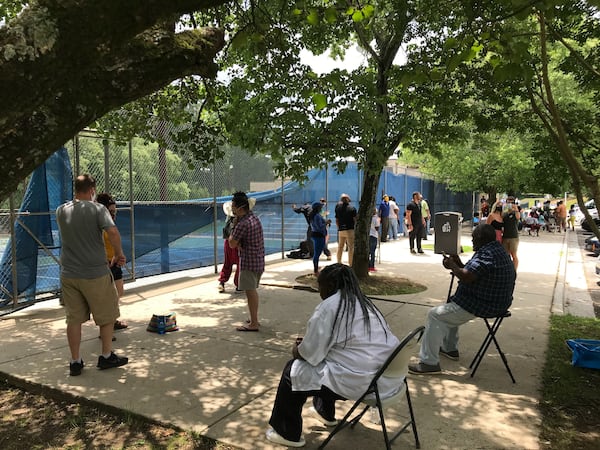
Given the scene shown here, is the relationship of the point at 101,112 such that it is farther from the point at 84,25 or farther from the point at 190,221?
the point at 190,221

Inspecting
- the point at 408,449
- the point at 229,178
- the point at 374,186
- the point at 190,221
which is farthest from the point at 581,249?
the point at 408,449

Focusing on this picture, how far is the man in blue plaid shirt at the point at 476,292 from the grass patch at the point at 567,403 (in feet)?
2.69

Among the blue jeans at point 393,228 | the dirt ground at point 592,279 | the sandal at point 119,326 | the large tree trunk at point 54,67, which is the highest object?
the large tree trunk at point 54,67

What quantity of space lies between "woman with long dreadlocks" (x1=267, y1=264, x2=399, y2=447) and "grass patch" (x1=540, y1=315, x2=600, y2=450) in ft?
4.74

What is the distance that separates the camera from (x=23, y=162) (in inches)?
80.7

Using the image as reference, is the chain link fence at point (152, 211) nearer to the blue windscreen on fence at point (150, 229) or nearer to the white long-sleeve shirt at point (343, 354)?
the blue windscreen on fence at point (150, 229)

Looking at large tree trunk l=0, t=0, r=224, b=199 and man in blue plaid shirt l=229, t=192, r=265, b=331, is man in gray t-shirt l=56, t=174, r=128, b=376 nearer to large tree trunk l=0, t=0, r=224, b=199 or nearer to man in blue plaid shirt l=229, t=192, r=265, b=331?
man in blue plaid shirt l=229, t=192, r=265, b=331

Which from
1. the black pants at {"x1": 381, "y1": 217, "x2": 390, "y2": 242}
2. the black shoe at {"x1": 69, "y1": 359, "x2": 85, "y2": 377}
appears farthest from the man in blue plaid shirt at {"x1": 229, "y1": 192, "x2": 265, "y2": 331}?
the black pants at {"x1": 381, "y1": 217, "x2": 390, "y2": 242}

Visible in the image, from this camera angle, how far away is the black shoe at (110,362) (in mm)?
4414

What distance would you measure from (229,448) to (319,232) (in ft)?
21.7

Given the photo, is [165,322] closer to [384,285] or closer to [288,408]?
[288,408]

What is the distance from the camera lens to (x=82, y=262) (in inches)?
166

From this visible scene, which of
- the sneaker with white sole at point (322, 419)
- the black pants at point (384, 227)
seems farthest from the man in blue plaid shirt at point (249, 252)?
the black pants at point (384, 227)

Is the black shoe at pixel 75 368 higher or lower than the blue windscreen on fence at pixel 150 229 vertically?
lower
